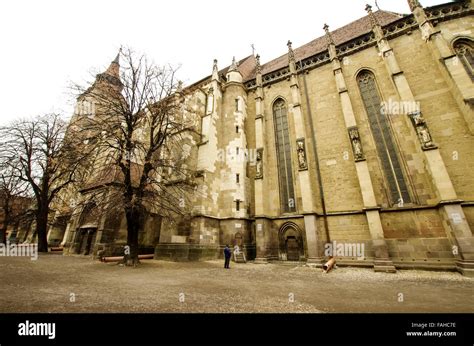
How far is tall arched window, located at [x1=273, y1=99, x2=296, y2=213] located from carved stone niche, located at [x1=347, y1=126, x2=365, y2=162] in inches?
173

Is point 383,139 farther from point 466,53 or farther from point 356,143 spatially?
point 466,53

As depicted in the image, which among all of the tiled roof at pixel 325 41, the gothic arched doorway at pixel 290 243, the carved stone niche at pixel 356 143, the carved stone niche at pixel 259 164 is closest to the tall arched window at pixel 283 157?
the gothic arched doorway at pixel 290 243

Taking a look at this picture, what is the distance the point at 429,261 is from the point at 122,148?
16069mm

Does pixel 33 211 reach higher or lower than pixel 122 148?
lower

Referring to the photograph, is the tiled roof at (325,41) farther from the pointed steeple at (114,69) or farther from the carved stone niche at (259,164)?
the carved stone niche at (259,164)

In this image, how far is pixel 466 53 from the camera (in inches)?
477

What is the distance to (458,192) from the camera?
10289 millimetres

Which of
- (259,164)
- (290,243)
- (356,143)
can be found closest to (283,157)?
(259,164)

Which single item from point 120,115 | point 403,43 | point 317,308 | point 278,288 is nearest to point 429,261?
point 278,288

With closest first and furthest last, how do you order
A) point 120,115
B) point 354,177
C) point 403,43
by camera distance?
1. point 120,115
2. point 354,177
3. point 403,43

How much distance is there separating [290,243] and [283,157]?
638cm

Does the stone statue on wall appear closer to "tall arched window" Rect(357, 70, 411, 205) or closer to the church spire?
the church spire

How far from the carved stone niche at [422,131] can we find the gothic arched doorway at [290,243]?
831 cm

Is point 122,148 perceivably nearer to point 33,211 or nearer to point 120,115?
point 120,115
